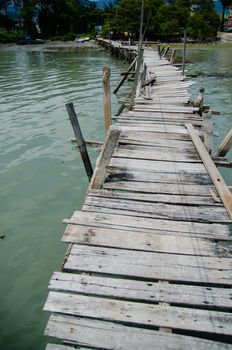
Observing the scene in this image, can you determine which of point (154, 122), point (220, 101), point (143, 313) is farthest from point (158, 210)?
point (220, 101)

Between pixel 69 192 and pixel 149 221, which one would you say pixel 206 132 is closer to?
pixel 69 192

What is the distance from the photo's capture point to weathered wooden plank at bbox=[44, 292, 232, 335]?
307cm

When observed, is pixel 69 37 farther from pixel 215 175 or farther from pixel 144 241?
pixel 144 241

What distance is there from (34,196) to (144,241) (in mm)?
4408

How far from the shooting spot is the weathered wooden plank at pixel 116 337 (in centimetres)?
290

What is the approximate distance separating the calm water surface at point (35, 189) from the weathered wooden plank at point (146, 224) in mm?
1411

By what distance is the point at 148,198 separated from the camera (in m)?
5.17

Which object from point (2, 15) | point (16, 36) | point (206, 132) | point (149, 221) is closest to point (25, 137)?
point (206, 132)

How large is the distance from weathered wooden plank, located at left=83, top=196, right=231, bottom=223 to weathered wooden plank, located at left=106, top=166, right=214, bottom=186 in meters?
0.76

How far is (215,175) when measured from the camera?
18.3 ft

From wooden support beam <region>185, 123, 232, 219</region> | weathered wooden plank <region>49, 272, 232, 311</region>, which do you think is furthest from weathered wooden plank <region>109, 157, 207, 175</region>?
weathered wooden plank <region>49, 272, 232, 311</region>

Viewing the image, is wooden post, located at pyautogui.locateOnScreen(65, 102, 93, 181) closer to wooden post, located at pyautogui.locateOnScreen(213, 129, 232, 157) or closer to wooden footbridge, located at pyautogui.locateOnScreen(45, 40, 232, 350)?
wooden footbridge, located at pyautogui.locateOnScreen(45, 40, 232, 350)

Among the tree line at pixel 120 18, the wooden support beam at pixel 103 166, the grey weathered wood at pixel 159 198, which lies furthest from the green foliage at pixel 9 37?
the grey weathered wood at pixel 159 198

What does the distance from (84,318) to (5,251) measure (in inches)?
127
